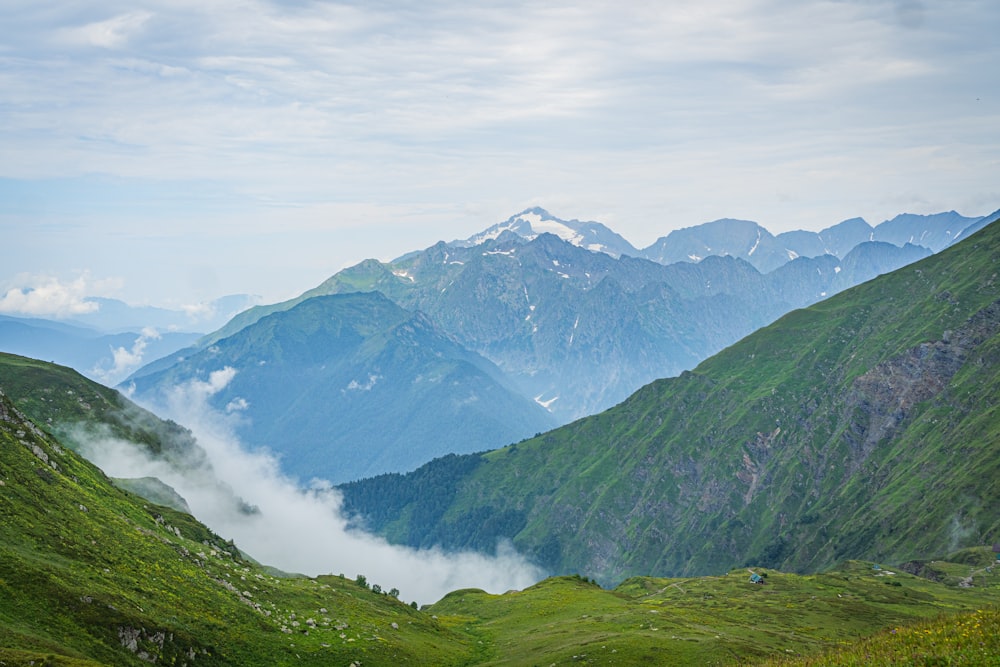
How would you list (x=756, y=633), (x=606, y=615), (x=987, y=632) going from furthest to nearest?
(x=606, y=615) → (x=756, y=633) → (x=987, y=632)

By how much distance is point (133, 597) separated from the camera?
275 ft

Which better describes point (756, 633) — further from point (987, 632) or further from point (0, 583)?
point (0, 583)

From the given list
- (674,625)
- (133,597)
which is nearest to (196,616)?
(133,597)

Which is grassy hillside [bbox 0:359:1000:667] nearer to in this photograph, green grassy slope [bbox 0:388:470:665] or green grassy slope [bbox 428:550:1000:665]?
green grassy slope [bbox 0:388:470:665]

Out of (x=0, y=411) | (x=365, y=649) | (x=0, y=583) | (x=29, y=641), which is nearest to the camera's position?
(x=29, y=641)

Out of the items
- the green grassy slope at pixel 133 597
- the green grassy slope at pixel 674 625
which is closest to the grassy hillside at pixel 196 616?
the green grassy slope at pixel 133 597

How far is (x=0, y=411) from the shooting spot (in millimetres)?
109188

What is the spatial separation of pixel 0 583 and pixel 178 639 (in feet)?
60.8

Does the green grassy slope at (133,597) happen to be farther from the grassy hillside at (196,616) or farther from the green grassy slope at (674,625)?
the green grassy slope at (674,625)

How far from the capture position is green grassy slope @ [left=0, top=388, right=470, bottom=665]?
71688 mm

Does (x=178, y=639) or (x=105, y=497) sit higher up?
(x=105, y=497)

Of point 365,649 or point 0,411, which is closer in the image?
point 365,649

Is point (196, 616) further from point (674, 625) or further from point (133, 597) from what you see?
point (674, 625)

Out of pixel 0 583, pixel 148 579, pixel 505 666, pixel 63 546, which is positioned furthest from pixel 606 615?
pixel 0 583
